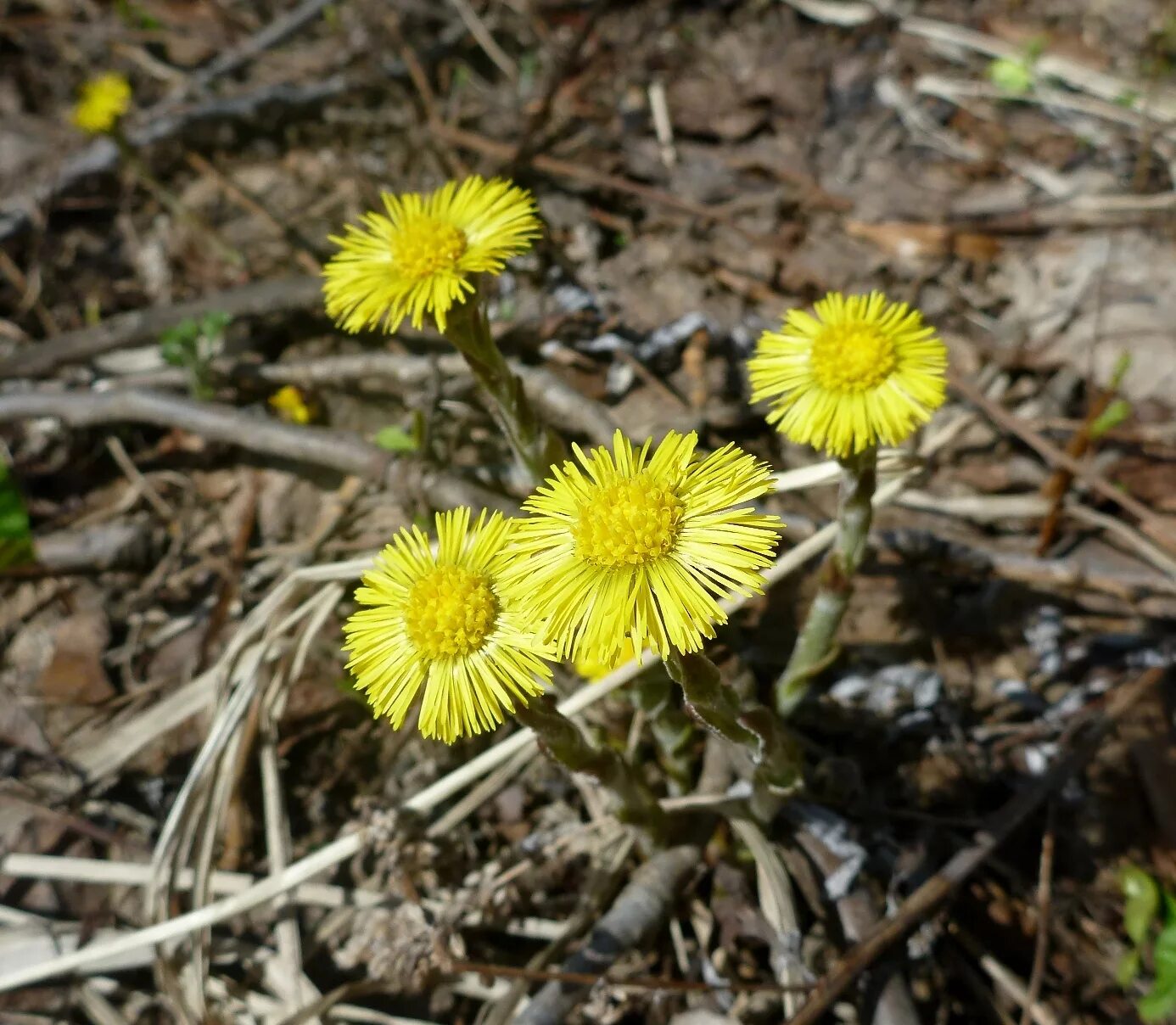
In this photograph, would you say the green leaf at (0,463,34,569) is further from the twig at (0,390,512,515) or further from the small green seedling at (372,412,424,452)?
the small green seedling at (372,412,424,452)

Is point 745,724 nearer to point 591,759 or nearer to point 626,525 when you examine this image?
point 591,759

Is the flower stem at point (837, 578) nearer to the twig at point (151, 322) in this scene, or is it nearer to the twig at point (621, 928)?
the twig at point (621, 928)

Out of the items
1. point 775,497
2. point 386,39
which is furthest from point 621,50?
point 775,497

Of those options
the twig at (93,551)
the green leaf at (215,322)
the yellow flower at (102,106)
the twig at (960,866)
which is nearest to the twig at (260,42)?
the yellow flower at (102,106)

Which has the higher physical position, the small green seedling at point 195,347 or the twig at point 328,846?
the small green seedling at point 195,347

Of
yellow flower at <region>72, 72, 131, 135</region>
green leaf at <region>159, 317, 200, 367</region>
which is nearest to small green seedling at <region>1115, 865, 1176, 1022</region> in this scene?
green leaf at <region>159, 317, 200, 367</region>

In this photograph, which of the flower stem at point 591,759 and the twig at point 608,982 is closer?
the flower stem at point 591,759
